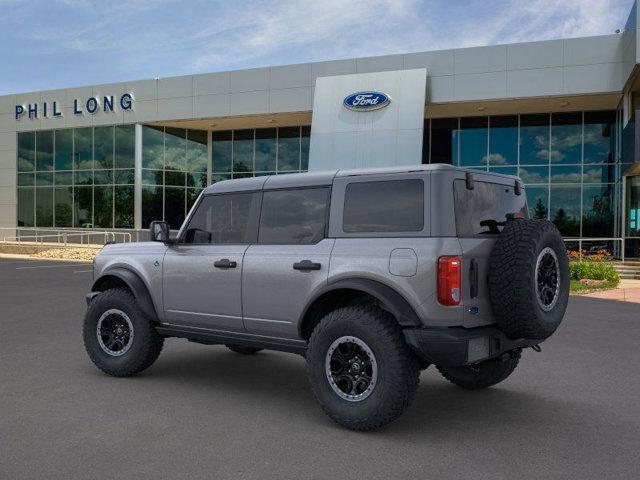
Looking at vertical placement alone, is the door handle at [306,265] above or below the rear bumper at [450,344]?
above

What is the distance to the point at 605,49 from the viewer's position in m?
24.2

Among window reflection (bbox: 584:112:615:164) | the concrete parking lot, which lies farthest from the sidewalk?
window reflection (bbox: 584:112:615:164)

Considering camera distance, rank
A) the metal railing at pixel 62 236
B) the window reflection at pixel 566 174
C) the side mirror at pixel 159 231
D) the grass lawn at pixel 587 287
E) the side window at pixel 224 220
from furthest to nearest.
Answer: the metal railing at pixel 62 236 < the window reflection at pixel 566 174 < the grass lawn at pixel 587 287 < the side mirror at pixel 159 231 < the side window at pixel 224 220

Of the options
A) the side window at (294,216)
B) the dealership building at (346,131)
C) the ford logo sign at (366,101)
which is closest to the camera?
the side window at (294,216)

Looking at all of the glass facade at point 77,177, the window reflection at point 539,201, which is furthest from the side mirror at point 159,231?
the glass facade at point 77,177

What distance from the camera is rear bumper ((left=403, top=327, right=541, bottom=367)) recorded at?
4570mm

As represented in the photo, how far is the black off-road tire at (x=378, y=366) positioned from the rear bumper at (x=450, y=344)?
136 mm

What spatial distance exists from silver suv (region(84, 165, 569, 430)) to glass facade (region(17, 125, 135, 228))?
29.3 meters

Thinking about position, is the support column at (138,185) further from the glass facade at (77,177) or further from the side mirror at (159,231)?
the side mirror at (159,231)

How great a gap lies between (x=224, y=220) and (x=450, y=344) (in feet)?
8.40

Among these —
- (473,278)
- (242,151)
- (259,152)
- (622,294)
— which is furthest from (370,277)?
(242,151)

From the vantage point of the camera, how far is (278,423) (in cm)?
507

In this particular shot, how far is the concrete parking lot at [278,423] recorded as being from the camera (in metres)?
4.11

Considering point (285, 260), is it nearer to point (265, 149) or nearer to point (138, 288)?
point (138, 288)
